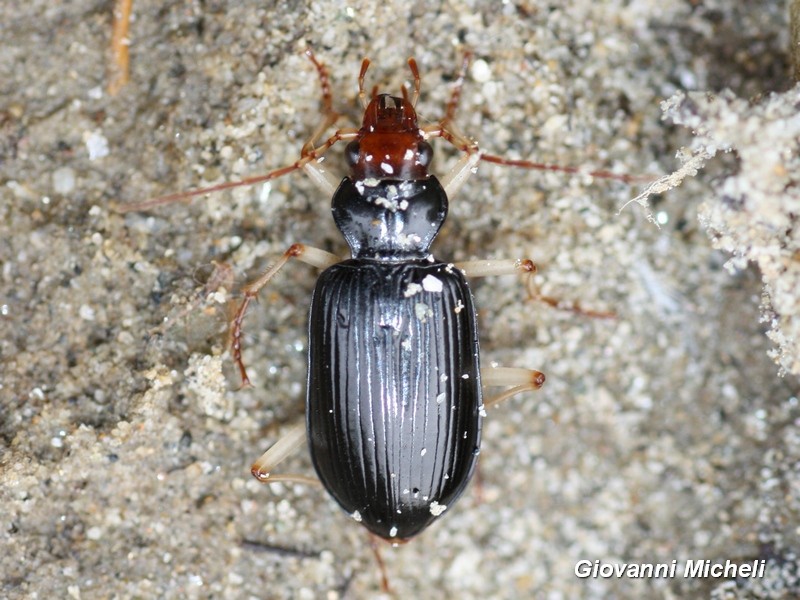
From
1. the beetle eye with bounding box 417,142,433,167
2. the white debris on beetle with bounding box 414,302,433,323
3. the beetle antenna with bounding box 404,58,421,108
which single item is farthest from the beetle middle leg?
the beetle antenna with bounding box 404,58,421,108

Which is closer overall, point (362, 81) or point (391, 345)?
point (391, 345)

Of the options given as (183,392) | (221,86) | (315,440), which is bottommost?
(315,440)

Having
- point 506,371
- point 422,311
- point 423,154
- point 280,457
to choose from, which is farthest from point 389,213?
point 280,457

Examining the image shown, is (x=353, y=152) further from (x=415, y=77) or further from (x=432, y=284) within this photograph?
(x=432, y=284)

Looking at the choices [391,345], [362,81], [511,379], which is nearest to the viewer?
[391,345]

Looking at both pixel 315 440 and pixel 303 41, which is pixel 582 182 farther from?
pixel 315 440

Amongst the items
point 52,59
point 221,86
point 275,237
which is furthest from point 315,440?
point 52,59

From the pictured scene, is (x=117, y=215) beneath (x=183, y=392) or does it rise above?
above
